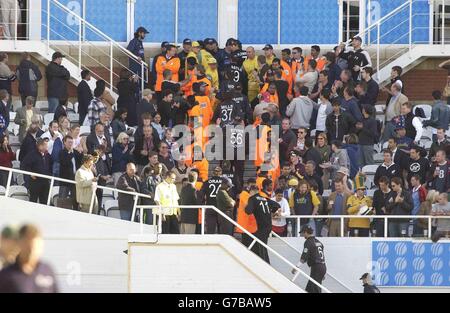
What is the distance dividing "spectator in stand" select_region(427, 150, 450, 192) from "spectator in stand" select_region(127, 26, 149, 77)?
23.6 feet

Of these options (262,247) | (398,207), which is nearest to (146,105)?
(262,247)

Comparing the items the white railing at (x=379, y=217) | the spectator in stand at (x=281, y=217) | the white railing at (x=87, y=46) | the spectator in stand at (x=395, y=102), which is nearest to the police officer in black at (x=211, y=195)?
the spectator in stand at (x=281, y=217)

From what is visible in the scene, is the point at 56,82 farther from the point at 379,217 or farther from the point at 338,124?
the point at 379,217

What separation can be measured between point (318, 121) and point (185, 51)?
3.27m

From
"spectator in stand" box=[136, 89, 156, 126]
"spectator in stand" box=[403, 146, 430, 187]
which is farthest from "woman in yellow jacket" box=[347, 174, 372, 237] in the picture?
"spectator in stand" box=[136, 89, 156, 126]

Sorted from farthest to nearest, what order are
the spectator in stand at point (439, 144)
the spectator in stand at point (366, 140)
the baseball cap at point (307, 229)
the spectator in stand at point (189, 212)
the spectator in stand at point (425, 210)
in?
the spectator in stand at point (366, 140), the spectator in stand at point (439, 144), the spectator in stand at point (425, 210), the baseball cap at point (307, 229), the spectator in stand at point (189, 212)

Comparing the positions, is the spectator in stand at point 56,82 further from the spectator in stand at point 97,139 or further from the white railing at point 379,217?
the white railing at point 379,217

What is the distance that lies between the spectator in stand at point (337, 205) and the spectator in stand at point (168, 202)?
272 centimetres

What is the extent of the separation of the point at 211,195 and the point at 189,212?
2.15ft

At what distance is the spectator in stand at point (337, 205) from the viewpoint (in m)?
23.0

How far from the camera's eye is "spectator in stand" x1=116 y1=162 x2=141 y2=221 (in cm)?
2236

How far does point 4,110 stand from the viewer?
25.5 meters

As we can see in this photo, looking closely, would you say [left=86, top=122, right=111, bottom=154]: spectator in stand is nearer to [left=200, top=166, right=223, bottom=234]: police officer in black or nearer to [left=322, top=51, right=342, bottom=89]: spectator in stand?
[left=200, top=166, right=223, bottom=234]: police officer in black

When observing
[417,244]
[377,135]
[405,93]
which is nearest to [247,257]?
[417,244]
